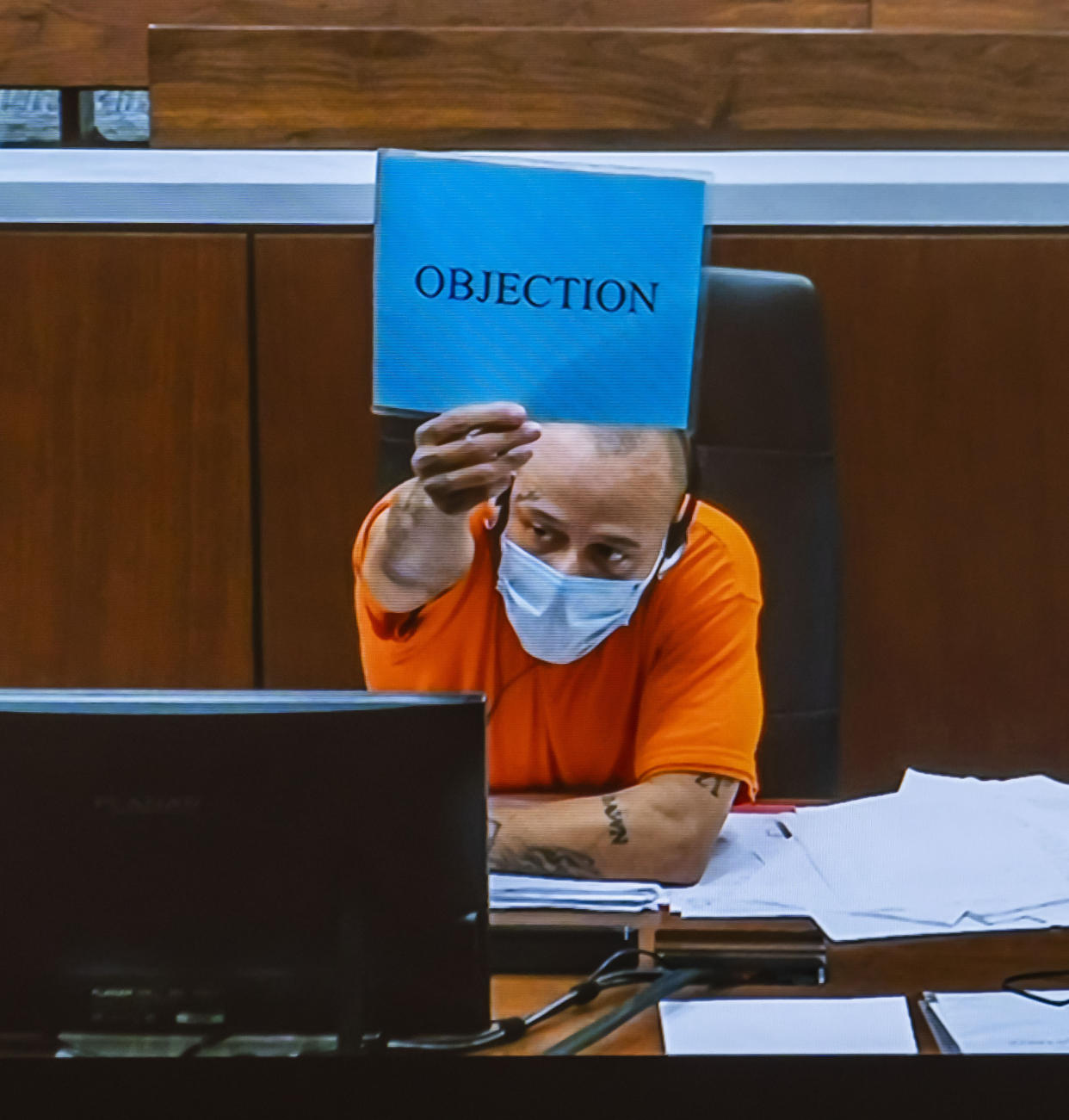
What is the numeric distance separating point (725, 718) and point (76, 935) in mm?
846

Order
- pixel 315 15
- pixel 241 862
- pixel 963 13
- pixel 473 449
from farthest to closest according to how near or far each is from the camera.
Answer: pixel 963 13 < pixel 315 15 < pixel 473 449 < pixel 241 862

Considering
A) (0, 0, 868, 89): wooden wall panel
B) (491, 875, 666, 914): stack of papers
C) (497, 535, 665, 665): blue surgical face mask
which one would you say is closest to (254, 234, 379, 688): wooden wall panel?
(497, 535, 665, 665): blue surgical face mask

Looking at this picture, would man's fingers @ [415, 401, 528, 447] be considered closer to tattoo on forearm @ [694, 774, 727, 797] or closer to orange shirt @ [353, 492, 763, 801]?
orange shirt @ [353, 492, 763, 801]

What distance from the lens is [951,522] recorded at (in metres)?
1.77

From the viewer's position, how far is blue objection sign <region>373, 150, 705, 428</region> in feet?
3.14

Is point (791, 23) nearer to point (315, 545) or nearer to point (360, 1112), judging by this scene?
point (315, 545)

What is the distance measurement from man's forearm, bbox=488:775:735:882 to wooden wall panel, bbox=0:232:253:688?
1.82 ft

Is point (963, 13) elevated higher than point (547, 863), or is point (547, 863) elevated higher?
point (963, 13)

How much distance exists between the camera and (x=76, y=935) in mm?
880

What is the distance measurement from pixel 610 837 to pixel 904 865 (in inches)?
11.1

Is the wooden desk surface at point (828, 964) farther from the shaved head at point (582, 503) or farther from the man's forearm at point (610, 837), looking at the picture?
the shaved head at point (582, 503)

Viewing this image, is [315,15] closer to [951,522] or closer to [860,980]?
[951,522]

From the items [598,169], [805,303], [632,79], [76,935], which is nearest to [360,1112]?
[76,935]

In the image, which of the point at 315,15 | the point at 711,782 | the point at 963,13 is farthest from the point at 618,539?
the point at 963,13
